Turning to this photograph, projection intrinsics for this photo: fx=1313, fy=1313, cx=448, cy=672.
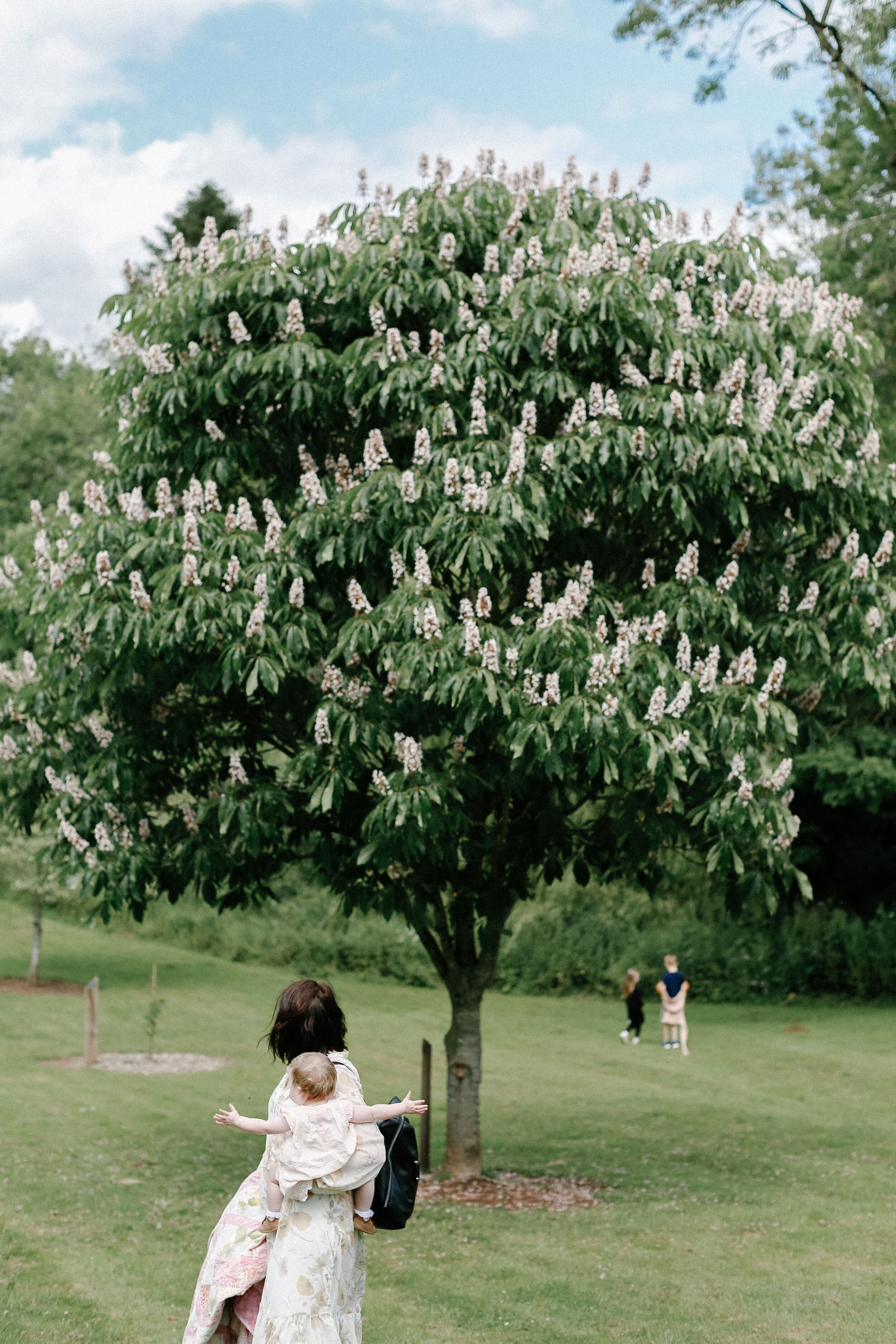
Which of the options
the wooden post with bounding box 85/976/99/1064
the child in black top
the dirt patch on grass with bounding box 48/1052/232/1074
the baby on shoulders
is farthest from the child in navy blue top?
the baby on shoulders

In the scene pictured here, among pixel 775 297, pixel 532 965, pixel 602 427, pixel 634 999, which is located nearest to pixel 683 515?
pixel 602 427

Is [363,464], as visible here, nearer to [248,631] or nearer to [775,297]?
[248,631]

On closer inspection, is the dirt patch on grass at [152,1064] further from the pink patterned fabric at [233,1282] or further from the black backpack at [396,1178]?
the black backpack at [396,1178]

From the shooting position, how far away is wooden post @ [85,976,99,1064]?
2058cm

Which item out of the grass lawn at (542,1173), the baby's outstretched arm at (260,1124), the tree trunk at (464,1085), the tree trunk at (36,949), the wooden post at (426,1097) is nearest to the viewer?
the baby's outstretched arm at (260,1124)

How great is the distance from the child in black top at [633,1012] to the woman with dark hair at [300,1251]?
20193mm

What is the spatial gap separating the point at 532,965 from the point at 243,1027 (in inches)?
347

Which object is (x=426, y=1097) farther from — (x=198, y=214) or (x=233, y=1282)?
(x=198, y=214)

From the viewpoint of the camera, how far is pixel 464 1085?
1277 cm

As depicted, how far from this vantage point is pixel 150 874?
10406 millimetres

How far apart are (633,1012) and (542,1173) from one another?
11.7 m

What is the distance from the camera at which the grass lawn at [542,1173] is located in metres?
8.24

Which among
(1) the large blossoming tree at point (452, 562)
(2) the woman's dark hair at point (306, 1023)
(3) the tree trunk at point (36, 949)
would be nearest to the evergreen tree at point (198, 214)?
(3) the tree trunk at point (36, 949)

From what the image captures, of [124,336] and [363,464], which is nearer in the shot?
[363,464]
